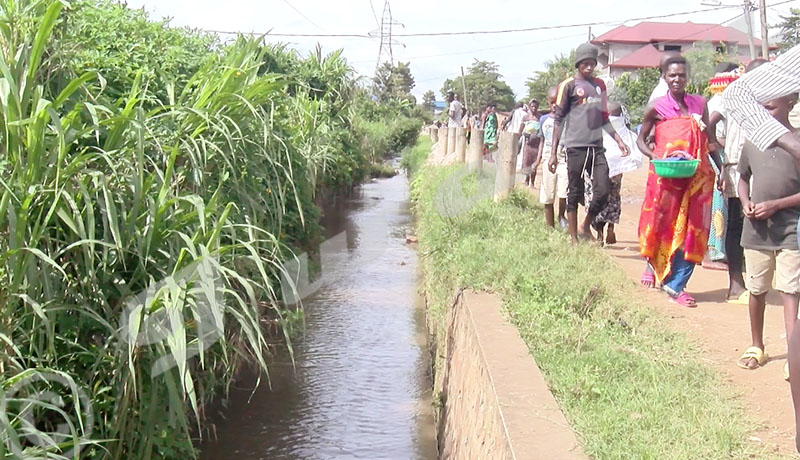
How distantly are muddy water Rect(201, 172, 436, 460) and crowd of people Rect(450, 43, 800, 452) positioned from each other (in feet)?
5.78

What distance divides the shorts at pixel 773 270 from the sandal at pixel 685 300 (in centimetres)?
119

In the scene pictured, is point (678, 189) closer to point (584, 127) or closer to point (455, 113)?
point (584, 127)

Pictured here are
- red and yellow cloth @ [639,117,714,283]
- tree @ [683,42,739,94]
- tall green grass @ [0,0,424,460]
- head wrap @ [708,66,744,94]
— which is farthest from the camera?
tree @ [683,42,739,94]

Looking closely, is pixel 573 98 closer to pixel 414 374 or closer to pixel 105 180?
pixel 414 374

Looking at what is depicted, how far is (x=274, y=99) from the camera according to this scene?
5078 mm

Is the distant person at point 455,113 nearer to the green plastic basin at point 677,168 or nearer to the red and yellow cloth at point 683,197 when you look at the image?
the red and yellow cloth at point 683,197

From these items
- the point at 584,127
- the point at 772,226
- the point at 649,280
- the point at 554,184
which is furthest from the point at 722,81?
the point at 772,226

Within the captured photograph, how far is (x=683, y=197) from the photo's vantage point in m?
5.39

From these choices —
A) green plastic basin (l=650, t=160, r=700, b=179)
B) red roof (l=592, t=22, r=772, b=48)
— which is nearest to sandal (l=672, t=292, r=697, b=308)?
green plastic basin (l=650, t=160, r=700, b=179)

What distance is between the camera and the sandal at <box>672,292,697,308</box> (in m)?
5.42

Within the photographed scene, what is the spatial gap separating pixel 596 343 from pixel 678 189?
153cm

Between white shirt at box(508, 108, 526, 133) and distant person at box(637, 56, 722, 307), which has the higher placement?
white shirt at box(508, 108, 526, 133)

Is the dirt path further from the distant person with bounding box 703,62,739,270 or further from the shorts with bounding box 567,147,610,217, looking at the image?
the shorts with bounding box 567,147,610,217

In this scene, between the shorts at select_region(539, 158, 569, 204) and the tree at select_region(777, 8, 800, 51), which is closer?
the shorts at select_region(539, 158, 569, 204)
